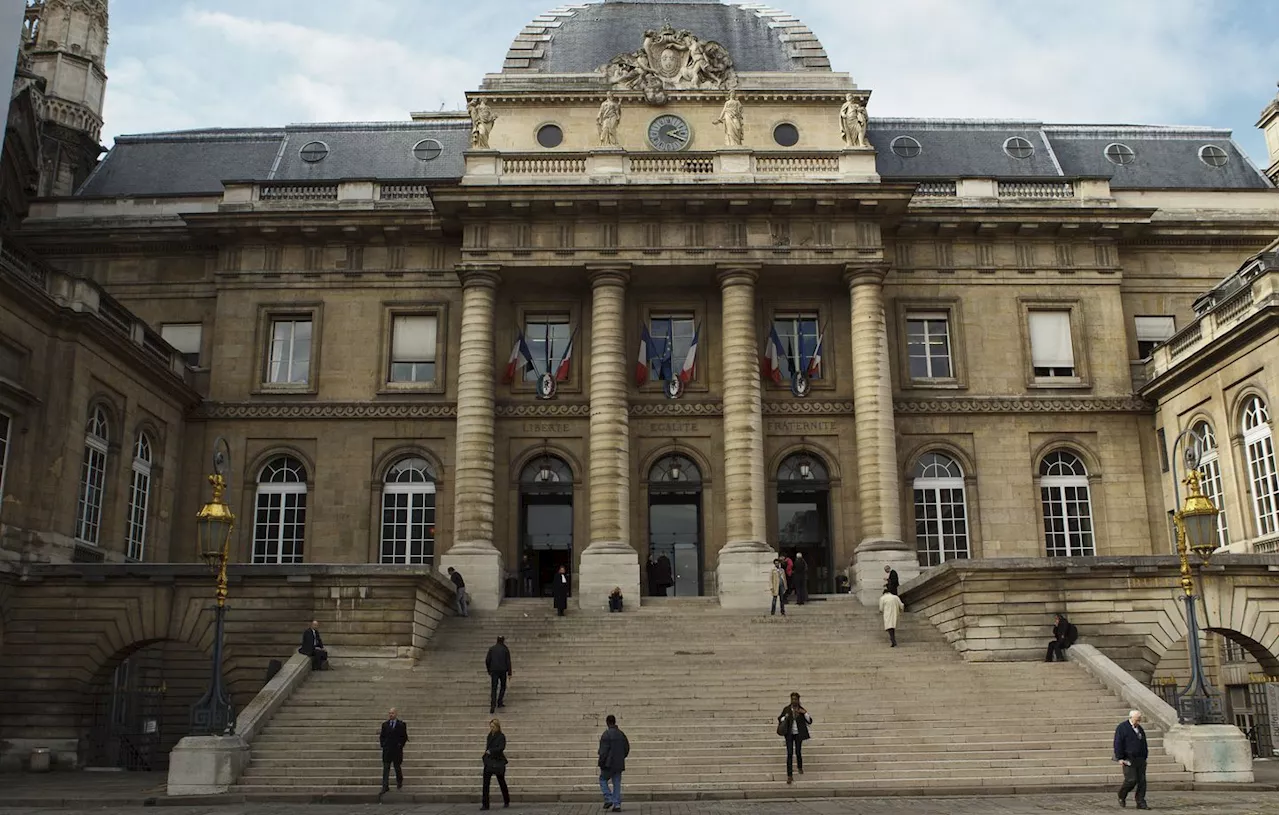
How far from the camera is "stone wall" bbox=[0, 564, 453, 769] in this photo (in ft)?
79.2

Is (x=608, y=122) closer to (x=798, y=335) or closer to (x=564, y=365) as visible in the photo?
(x=564, y=365)

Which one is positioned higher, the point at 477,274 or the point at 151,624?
the point at 477,274

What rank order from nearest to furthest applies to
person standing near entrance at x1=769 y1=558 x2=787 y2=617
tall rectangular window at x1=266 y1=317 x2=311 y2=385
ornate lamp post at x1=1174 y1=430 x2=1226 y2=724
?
ornate lamp post at x1=1174 y1=430 x2=1226 y2=724 < person standing near entrance at x1=769 y1=558 x2=787 y2=617 < tall rectangular window at x1=266 y1=317 x2=311 y2=385

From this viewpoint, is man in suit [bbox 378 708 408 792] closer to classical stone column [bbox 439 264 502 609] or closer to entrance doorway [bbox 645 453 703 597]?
classical stone column [bbox 439 264 502 609]

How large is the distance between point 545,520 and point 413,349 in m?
6.16

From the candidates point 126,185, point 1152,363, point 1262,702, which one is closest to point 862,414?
point 1152,363

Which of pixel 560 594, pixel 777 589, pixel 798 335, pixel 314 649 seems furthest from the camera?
pixel 798 335

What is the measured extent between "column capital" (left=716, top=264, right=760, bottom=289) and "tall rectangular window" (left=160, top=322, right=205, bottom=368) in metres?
15.1

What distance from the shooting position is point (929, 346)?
113ft

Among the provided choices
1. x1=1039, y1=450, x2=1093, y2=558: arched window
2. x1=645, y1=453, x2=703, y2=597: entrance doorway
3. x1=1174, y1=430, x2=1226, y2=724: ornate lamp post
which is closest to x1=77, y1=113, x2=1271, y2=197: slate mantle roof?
x1=1039, y1=450, x2=1093, y2=558: arched window

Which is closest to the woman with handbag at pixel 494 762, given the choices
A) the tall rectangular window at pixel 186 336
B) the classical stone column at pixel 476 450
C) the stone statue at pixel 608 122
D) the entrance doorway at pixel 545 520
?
the classical stone column at pixel 476 450

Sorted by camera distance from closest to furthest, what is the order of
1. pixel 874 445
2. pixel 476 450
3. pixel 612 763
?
pixel 612 763 → pixel 476 450 → pixel 874 445

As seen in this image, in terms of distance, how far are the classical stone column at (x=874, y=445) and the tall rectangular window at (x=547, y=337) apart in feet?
26.4

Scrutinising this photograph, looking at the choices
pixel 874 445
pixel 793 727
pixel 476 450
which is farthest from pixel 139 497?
pixel 793 727
